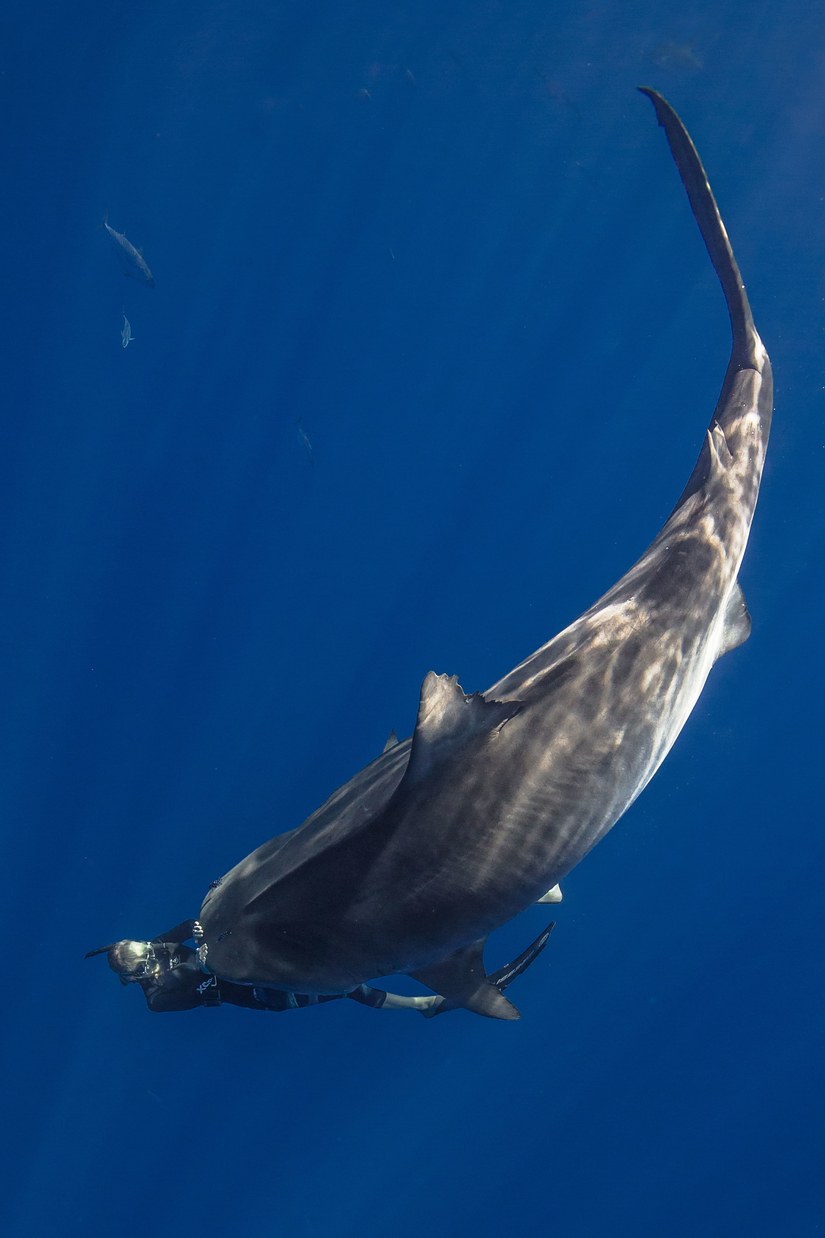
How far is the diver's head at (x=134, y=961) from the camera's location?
5.06m

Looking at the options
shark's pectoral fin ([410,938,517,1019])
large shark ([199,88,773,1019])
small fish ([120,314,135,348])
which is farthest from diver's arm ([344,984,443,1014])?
small fish ([120,314,135,348])

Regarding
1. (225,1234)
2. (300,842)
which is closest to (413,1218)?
(225,1234)

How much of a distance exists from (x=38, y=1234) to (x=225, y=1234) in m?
2.13

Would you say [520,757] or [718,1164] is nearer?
[520,757]

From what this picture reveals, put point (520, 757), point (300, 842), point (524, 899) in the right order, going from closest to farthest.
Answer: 1. point (520, 757)
2. point (524, 899)
3. point (300, 842)

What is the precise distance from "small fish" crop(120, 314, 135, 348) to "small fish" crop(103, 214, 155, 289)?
1.72ft

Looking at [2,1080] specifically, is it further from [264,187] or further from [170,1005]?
[264,187]

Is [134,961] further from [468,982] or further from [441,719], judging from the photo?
[441,719]

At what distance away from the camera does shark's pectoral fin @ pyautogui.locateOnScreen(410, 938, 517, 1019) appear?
14.8 ft

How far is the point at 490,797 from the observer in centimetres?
357

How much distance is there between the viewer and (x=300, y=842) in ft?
13.4

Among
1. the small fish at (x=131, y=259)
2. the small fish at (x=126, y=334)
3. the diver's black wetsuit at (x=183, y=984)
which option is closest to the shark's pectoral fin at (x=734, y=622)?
the diver's black wetsuit at (x=183, y=984)

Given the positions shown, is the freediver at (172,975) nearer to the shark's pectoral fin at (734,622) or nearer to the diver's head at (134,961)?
the diver's head at (134,961)

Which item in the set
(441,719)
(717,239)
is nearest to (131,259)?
(717,239)
